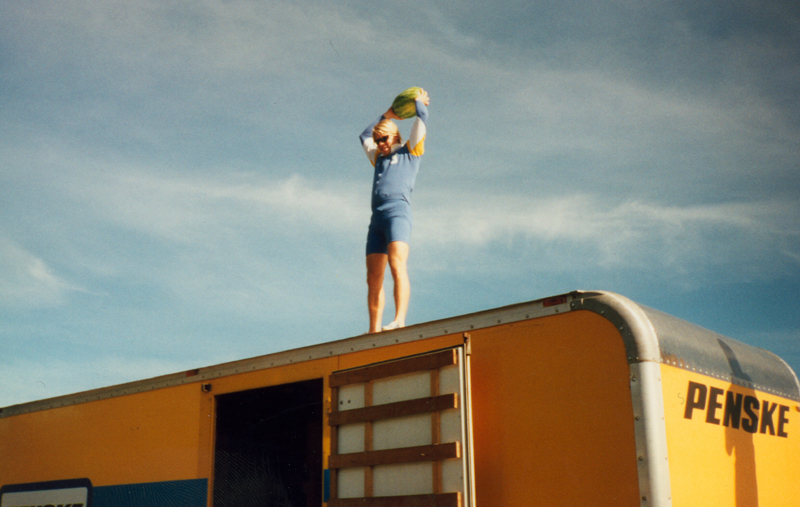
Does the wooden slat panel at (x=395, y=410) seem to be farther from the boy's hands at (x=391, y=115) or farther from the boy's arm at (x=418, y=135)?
the boy's hands at (x=391, y=115)

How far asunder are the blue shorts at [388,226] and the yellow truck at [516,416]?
1.53 metres

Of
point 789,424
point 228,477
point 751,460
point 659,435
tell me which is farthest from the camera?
point 228,477

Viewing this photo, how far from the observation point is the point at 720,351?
448 cm

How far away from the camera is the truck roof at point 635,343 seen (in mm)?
3809

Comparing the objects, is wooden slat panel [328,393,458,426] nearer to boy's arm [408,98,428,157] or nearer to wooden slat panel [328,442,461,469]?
wooden slat panel [328,442,461,469]

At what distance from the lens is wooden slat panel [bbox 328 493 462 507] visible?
3.96m

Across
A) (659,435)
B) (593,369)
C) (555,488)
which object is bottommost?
(555,488)

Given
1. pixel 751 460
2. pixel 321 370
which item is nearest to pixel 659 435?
pixel 751 460

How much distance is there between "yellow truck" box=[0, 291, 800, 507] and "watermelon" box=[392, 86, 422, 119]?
2.90m

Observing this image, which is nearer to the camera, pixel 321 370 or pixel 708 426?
pixel 708 426

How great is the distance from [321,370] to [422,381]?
95 centimetres

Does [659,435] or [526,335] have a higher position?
[526,335]

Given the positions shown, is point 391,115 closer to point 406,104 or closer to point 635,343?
point 406,104

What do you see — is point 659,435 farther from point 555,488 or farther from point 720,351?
point 720,351
